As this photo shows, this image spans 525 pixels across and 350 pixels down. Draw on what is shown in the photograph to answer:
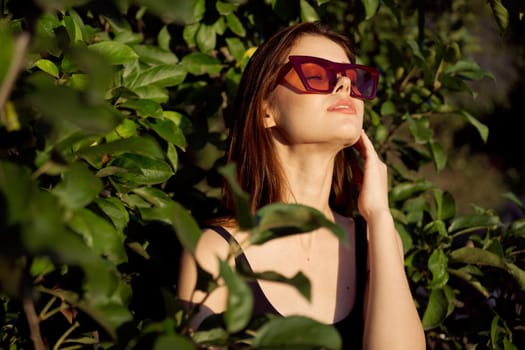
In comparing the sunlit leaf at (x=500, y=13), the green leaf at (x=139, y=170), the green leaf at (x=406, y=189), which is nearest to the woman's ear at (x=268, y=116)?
the green leaf at (x=139, y=170)

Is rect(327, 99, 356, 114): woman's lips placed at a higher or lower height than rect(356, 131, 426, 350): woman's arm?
higher

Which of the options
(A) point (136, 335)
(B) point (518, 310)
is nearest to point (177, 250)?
(A) point (136, 335)

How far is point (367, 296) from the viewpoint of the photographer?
1842 mm

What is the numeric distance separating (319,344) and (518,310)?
4.57 feet

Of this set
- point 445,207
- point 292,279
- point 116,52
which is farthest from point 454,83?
point 292,279

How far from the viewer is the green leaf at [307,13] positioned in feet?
6.96

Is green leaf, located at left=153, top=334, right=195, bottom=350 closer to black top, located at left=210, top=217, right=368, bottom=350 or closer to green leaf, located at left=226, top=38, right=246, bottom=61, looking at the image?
black top, located at left=210, top=217, right=368, bottom=350

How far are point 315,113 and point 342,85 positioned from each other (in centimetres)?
12

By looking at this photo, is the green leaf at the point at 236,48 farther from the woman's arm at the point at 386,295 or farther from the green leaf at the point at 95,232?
the green leaf at the point at 95,232

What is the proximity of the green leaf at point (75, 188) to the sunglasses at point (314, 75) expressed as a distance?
910 mm

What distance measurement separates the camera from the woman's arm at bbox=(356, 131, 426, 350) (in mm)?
1653

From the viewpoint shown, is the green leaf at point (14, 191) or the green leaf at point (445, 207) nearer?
the green leaf at point (14, 191)

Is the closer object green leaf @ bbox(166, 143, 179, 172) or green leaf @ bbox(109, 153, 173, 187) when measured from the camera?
green leaf @ bbox(109, 153, 173, 187)

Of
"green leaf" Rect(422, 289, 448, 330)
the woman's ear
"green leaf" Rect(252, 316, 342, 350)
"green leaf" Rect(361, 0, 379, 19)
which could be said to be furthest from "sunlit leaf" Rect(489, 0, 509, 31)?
"green leaf" Rect(252, 316, 342, 350)
